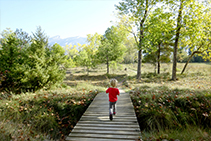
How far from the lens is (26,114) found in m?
5.75

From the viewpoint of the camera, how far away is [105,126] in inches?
183

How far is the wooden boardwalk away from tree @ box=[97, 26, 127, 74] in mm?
18933

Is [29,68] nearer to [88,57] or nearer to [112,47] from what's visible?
[112,47]

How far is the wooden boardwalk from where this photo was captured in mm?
4023

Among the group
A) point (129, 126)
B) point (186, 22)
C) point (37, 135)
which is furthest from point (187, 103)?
point (186, 22)

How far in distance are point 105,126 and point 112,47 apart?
21014 mm

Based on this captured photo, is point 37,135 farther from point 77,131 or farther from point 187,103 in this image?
point 187,103

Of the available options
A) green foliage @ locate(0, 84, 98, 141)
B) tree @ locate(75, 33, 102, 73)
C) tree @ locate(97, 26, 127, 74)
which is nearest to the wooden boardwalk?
green foliage @ locate(0, 84, 98, 141)

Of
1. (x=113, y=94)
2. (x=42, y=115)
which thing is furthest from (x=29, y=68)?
(x=113, y=94)

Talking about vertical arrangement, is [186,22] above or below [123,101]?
above

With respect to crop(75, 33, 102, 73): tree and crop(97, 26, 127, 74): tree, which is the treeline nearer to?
crop(97, 26, 127, 74): tree

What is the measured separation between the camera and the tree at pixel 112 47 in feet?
79.4

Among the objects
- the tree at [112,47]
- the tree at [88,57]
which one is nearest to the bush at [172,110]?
the tree at [112,47]

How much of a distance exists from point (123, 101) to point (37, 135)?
178 inches
